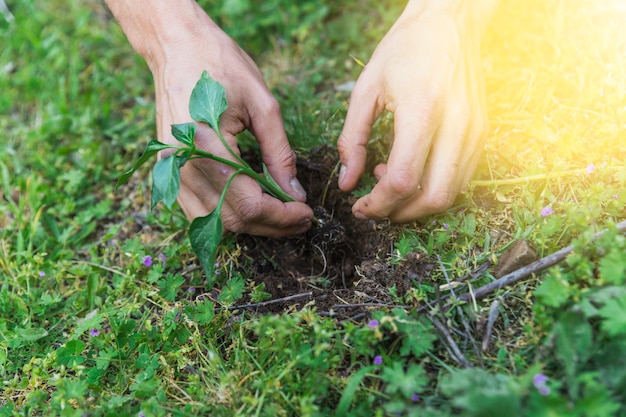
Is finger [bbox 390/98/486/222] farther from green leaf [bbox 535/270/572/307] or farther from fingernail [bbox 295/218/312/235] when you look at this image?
green leaf [bbox 535/270/572/307]

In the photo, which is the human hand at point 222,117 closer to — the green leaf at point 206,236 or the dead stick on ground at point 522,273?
the green leaf at point 206,236

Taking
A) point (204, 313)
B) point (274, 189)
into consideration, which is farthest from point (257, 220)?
point (204, 313)

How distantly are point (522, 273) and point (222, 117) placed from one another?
1.19 meters

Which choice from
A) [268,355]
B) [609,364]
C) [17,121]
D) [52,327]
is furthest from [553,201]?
[17,121]

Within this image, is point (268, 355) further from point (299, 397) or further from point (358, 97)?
point (358, 97)

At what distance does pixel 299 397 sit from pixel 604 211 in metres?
1.26

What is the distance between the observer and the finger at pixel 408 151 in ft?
6.36

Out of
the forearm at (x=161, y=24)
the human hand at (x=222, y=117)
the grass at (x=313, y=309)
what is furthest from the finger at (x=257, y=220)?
the forearm at (x=161, y=24)

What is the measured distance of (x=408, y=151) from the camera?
194 cm

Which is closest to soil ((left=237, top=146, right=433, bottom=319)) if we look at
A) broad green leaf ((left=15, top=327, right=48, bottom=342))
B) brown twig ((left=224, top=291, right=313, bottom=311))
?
brown twig ((left=224, top=291, right=313, bottom=311))

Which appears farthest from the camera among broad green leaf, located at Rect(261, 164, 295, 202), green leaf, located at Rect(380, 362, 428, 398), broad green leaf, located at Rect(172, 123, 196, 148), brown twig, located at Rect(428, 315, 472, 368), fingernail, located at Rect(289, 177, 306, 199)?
fingernail, located at Rect(289, 177, 306, 199)

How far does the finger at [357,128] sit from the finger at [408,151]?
17 centimetres

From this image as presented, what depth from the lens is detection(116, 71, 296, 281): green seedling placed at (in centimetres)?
174

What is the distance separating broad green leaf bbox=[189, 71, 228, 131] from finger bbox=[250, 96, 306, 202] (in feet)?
0.72
